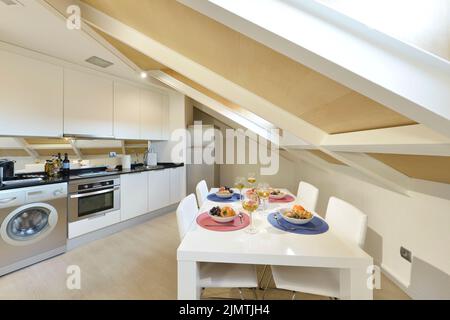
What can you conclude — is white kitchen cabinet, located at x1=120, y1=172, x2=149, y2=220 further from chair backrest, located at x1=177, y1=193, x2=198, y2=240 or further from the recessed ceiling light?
chair backrest, located at x1=177, y1=193, x2=198, y2=240

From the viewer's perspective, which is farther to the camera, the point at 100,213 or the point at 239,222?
the point at 100,213

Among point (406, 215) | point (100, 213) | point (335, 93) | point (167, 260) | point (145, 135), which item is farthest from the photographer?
point (145, 135)

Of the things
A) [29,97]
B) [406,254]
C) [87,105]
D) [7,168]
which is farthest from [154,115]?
[406,254]

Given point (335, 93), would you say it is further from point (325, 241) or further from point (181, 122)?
point (181, 122)

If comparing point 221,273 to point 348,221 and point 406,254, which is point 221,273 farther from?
point 406,254

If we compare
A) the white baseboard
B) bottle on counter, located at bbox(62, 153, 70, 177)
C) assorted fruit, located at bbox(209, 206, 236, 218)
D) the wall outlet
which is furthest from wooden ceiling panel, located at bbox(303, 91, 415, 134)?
bottle on counter, located at bbox(62, 153, 70, 177)

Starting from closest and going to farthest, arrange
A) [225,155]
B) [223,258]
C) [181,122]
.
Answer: [223,258]
[181,122]
[225,155]

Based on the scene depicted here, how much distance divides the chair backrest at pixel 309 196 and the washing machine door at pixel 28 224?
2701mm

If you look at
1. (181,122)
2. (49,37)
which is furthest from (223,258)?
(181,122)

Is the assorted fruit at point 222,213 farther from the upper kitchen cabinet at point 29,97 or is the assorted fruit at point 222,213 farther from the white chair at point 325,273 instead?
the upper kitchen cabinet at point 29,97

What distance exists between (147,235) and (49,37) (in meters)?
2.49

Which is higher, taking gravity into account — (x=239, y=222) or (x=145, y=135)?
(x=145, y=135)

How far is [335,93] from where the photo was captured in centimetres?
80

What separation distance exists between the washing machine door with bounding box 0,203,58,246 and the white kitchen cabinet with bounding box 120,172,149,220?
0.78 m
